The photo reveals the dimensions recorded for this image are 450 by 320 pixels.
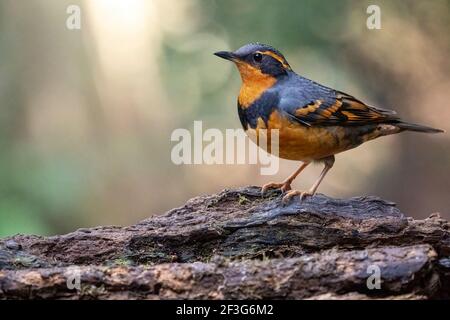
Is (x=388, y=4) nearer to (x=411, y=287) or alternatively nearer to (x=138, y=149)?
(x=138, y=149)

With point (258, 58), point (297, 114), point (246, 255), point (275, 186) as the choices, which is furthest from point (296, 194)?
point (258, 58)

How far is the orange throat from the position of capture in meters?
6.60

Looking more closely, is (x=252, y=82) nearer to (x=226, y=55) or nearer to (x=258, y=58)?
(x=258, y=58)

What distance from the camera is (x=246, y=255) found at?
17.4 feet

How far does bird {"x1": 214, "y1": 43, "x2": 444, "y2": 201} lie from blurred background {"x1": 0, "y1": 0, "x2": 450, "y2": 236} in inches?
139

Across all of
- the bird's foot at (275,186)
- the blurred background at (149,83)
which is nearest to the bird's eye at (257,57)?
the bird's foot at (275,186)

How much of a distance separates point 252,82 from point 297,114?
53 centimetres

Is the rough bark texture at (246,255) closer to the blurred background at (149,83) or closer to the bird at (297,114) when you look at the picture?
the bird at (297,114)

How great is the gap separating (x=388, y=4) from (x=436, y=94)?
169 cm

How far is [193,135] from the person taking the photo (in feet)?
35.1

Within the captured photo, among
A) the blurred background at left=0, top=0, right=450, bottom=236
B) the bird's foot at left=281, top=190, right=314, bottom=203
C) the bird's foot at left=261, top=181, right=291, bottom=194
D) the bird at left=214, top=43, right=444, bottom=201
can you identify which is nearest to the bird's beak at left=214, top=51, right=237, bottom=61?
the bird at left=214, top=43, right=444, bottom=201

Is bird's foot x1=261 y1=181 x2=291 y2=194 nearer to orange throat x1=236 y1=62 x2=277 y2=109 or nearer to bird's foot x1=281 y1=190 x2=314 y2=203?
bird's foot x1=281 y1=190 x2=314 y2=203

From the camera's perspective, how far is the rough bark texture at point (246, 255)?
4.28 metres
